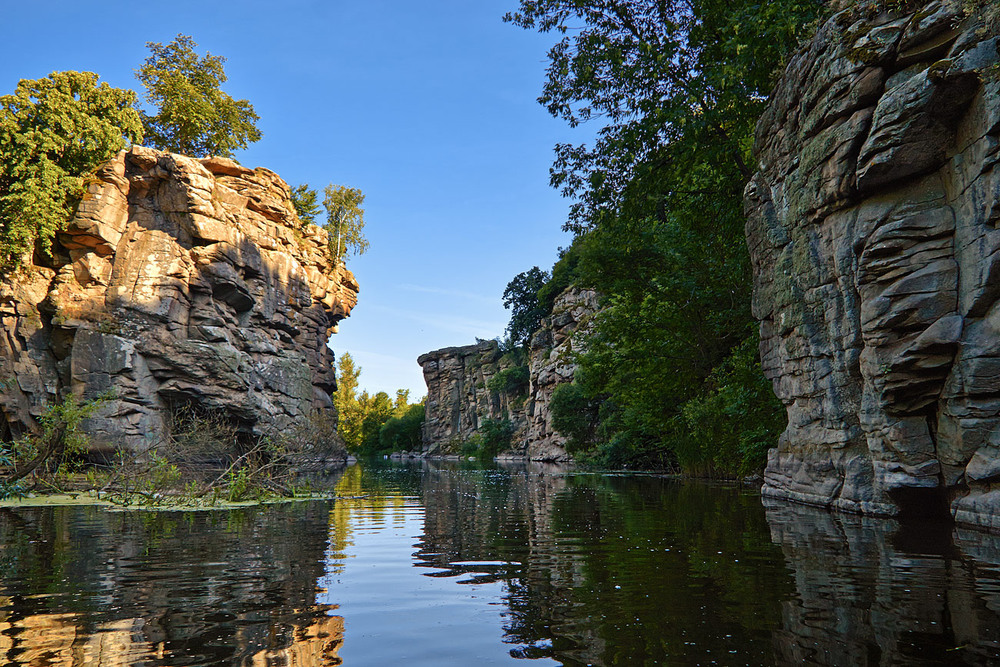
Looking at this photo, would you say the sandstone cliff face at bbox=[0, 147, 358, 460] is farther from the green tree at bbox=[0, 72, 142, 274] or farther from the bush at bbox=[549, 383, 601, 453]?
the bush at bbox=[549, 383, 601, 453]

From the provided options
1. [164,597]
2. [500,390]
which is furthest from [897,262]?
[500,390]

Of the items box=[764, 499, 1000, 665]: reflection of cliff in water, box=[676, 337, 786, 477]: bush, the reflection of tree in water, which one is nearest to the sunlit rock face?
box=[764, 499, 1000, 665]: reflection of cliff in water

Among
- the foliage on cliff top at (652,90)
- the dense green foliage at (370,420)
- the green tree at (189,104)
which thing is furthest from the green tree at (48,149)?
the dense green foliage at (370,420)

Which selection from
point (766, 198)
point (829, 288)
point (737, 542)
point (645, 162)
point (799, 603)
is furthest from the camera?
point (645, 162)

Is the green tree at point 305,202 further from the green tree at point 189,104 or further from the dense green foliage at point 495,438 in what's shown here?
the dense green foliage at point 495,438

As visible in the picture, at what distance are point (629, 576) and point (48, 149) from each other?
36967 mm

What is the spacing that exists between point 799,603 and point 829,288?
9.14 m

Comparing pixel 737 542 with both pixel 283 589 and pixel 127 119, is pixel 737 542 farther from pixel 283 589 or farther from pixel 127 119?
pixel 127 119

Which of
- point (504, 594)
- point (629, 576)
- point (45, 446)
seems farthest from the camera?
point (45, 446)

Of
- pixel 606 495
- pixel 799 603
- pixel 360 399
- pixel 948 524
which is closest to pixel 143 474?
pixel 606 495

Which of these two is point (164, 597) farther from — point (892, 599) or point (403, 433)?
point (403, 433)

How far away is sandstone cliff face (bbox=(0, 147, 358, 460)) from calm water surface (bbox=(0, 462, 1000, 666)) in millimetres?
26122

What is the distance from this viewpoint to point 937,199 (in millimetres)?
10188

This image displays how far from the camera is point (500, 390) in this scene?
280 feet
